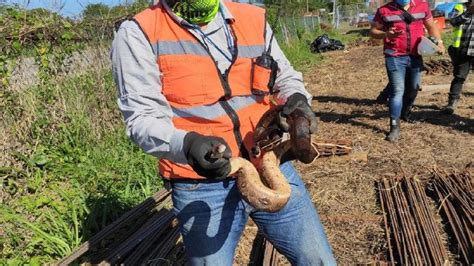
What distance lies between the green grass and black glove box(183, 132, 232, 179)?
8.14 feet

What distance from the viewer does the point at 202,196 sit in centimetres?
192

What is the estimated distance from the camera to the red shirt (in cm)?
550

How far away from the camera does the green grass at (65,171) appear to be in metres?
3.88

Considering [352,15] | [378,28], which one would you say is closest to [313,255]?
[378,28]

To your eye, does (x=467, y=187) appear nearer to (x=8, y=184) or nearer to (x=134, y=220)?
(x=134, y=220)

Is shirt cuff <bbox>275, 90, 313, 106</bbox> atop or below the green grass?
atop

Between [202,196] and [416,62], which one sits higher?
[202,196]

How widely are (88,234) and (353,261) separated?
2084 millimetres

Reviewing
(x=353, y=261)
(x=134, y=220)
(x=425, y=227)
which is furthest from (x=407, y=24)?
(x=134, y=220)

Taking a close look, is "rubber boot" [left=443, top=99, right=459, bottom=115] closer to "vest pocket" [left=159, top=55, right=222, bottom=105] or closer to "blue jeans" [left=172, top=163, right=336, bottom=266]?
"blue jeans" [left=172, top=163, right=336, bottom=266]

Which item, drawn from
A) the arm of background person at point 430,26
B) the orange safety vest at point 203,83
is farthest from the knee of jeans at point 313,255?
the arm of background person at point 430,26

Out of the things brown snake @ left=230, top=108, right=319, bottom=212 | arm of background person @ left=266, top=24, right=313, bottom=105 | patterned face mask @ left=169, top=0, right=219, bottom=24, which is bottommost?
brown snake @ left=230, top=108, right=319, bottom=212

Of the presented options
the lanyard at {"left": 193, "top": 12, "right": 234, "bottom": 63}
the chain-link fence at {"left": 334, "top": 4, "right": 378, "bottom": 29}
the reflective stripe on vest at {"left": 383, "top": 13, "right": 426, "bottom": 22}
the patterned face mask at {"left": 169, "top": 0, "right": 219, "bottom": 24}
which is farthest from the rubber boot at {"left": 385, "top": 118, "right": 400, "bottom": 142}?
the chain-link fence at {"left": 334, "top": 4, "right": 378, "bottom": 29}

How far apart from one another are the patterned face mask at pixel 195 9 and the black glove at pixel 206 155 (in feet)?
1.55
